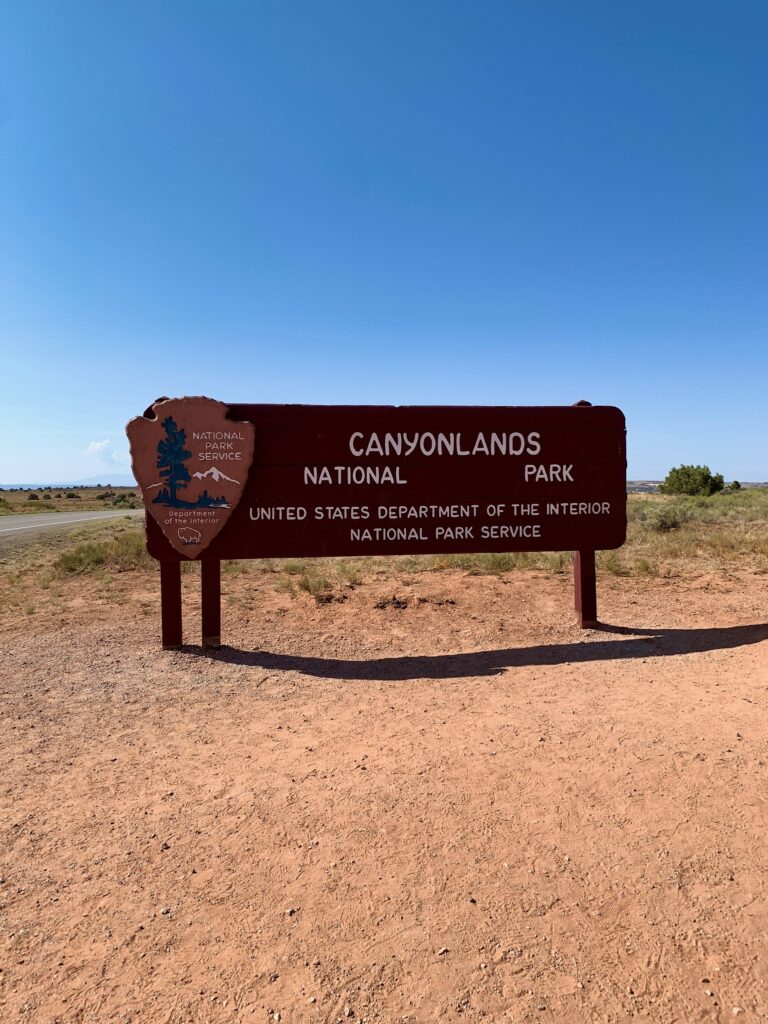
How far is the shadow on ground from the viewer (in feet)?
20.4

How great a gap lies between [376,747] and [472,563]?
862 centimetres

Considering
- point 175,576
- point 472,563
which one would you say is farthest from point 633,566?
point 175,576

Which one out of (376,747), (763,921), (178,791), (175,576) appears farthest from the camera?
(175,576)

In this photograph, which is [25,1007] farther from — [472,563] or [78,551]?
[78,551]

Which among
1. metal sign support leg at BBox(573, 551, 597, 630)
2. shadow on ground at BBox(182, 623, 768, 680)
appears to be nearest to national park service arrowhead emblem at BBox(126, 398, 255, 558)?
shadow on ground at BBox(182, 623, 768, 680)

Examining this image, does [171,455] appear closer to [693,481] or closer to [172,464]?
[172,464]

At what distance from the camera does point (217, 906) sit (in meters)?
2.61

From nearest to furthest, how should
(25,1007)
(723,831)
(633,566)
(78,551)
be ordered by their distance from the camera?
(25,1007) → (723,831) → (633,566) → (78,551)

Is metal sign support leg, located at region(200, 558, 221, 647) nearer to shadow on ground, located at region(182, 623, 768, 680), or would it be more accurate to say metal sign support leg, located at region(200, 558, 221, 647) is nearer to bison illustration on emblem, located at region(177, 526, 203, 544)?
Result: shadow on ground, located at region(182, 623, 768, 680)

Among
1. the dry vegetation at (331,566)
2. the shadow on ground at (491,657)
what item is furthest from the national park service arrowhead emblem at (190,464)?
the dry vegetation at (331,566)

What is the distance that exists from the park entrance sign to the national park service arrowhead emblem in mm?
12

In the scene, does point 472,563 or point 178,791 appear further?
point 472,563

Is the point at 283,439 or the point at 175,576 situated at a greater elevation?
the point at 283,439

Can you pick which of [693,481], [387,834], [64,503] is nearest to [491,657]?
[387,834]
